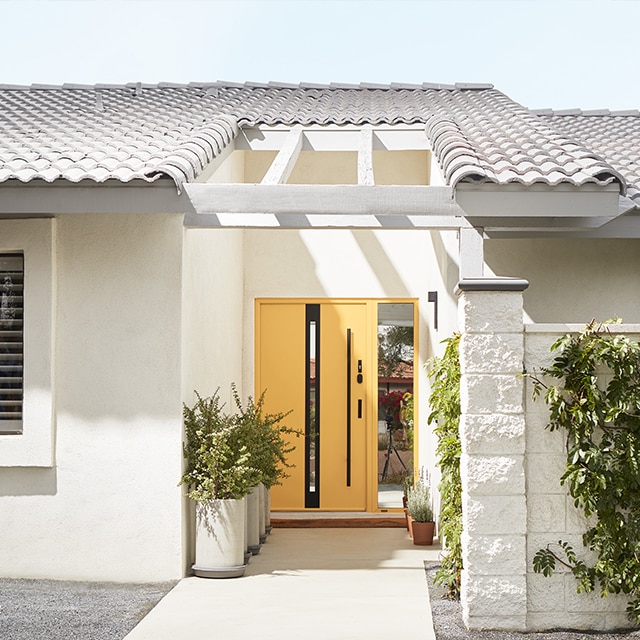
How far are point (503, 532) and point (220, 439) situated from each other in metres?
2.62

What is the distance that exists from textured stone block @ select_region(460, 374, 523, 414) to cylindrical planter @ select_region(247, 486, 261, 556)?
3.53 m

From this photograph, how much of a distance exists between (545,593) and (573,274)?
370cm

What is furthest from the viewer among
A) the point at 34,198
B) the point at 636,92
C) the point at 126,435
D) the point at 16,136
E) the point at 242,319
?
the point at 636,92

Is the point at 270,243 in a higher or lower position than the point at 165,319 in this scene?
higher

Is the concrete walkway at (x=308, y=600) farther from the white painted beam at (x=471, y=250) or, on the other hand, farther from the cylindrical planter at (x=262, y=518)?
the white painted beam at (x=471, y=250)

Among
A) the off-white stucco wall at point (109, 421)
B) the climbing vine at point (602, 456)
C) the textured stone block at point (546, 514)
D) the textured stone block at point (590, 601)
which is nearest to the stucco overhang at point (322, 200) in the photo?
the off-white stucco wall at point (109, 421)

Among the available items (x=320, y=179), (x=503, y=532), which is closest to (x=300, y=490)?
(x=320, y=179)

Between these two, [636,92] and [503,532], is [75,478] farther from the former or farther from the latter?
[636,92]

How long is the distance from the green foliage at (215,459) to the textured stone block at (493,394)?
2.38 meters

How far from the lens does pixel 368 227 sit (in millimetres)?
7395

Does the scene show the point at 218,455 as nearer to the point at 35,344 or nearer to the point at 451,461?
the point at 35,344

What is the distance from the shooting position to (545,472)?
5.76 m

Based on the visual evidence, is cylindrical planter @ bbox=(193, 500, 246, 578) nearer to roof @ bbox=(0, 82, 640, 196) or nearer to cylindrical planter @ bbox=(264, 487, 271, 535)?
cylindrical planter @ bbox=(264, 487, 271, 535)

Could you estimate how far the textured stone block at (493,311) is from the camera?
576 centimetres
